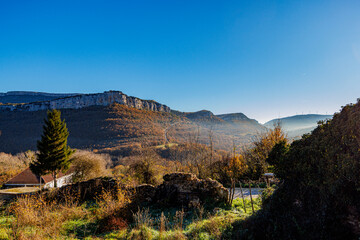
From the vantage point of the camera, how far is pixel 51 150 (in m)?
20.0

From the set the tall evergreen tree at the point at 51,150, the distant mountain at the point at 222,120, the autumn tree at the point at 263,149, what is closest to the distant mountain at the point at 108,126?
the distant mountain at the point at 222,120

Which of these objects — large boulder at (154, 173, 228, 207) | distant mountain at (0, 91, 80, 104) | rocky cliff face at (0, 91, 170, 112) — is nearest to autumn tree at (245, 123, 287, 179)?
large boulder at (154, 173, 228, 207)

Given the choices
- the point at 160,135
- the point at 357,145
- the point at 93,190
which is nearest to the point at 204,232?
the point at 357,145

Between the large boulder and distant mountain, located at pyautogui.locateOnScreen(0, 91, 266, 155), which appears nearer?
the large boulder

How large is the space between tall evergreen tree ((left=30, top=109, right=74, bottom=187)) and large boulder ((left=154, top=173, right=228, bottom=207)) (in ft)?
57.2

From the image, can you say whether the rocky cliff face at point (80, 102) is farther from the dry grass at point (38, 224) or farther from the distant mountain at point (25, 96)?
the dry grass at point (38, 224)

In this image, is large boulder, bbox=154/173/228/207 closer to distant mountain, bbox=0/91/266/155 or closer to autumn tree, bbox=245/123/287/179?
autumn tree, bbox=245/123/287/179

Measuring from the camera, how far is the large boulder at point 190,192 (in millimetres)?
8352

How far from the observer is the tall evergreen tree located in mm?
19906

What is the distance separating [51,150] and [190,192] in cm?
1938

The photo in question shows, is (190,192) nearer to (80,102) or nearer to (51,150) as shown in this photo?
(51,150)

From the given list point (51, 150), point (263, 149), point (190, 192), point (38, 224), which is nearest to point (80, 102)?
point (51, 150)

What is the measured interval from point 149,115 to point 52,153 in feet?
192

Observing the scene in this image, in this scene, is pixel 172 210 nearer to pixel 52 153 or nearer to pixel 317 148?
pixel 317 148
